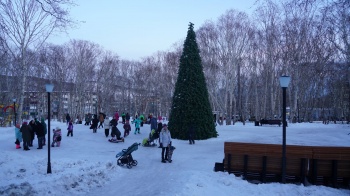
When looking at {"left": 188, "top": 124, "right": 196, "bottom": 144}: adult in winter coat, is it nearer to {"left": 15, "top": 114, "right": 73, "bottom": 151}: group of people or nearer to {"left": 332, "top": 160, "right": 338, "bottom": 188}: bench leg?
{"left": 15, "top": 114, "right": 73, "bottom": 151}: group of people

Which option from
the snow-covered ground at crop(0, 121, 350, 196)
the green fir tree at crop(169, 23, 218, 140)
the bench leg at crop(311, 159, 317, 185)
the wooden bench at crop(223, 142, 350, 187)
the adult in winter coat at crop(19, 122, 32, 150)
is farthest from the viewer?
the green fir tree at crop(169, 23, 218, 140)

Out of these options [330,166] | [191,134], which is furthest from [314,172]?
[191,134]

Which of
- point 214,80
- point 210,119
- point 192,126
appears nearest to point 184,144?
point 192,126

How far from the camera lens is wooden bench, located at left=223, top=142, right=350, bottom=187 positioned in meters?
9.78

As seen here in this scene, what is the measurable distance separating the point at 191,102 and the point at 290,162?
1288cm

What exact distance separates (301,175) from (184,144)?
36.7 ft

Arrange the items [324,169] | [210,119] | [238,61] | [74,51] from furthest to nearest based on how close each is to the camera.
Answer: [74,51] < [238,61] < [210,119] < [324,169]

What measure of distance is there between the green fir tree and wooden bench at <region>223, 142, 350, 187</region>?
38.2ft

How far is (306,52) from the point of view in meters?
35.7

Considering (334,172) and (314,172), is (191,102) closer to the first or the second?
(314,172)

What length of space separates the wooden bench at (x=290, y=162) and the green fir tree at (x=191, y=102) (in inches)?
458

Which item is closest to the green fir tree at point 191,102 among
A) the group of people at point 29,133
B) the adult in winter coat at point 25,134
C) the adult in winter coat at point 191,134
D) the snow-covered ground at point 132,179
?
the adult in winter coat at point 191,134

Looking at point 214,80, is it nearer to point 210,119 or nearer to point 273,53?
point 273,53

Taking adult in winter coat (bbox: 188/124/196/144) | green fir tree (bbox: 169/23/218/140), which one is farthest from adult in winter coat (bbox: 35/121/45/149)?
green fir tree (bbox: 169/23/218/140)
